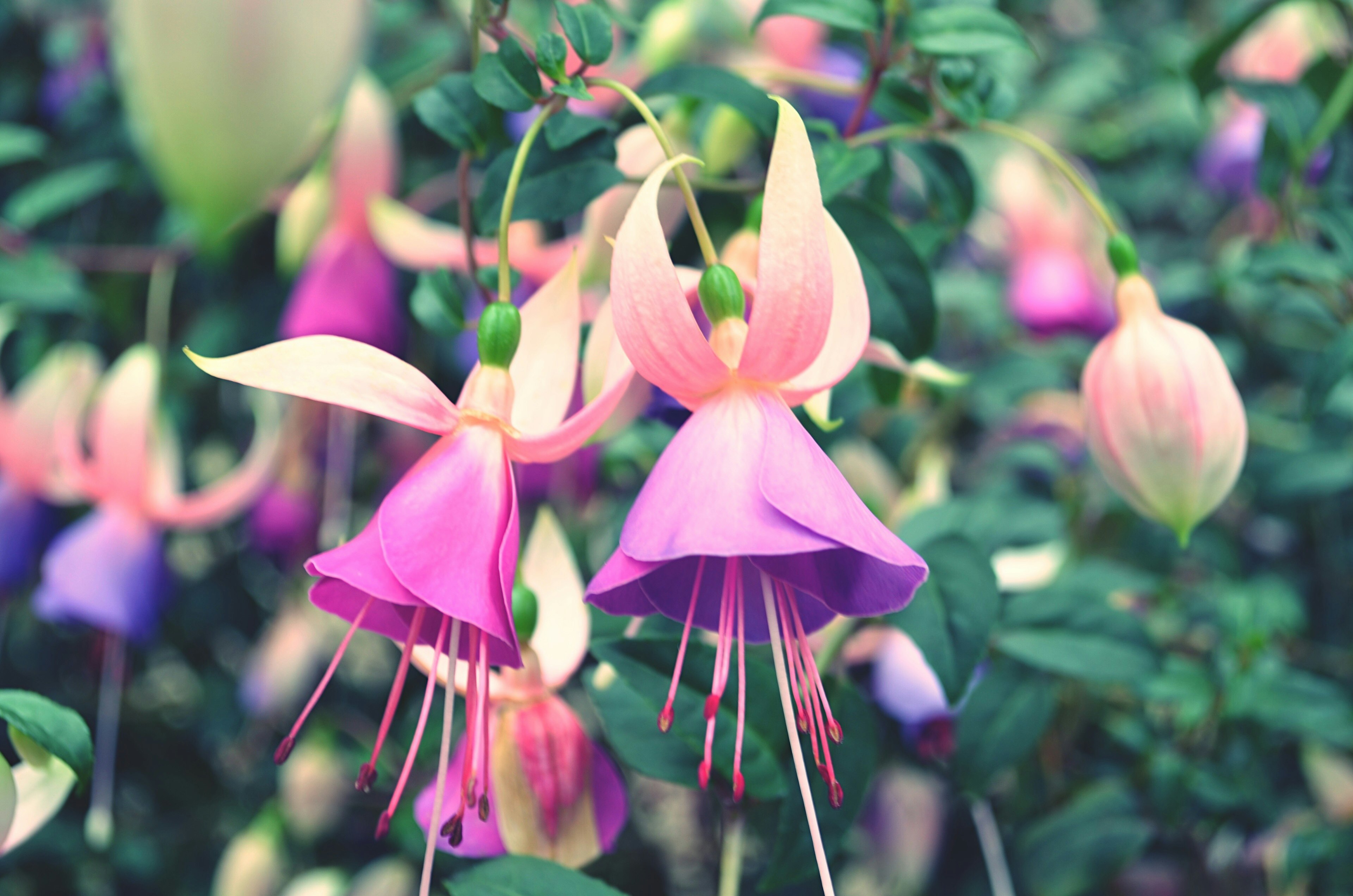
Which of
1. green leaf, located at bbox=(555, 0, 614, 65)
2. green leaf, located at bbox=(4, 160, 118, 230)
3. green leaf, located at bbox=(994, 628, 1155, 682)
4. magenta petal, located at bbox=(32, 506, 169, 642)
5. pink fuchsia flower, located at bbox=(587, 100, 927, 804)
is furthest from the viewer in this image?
green leaf, located at bbox=(4, 160, 118, 230)

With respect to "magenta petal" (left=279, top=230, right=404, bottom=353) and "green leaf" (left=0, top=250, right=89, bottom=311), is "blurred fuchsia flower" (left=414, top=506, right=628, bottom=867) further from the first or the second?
"green leaf" (left=0, top=250, right=89, bottom=311)

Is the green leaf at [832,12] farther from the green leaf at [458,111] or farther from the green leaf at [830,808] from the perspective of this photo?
the green leaf at [830,808]

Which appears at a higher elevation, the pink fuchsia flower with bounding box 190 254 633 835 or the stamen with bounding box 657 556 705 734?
the pink fuchsia flower with bounding box 190 254 633 835

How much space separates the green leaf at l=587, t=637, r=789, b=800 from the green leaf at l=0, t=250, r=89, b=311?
2.04 ft

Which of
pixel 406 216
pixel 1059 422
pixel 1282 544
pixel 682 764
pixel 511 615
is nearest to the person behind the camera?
pixel 511 615

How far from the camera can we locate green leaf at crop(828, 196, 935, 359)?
1.68ft

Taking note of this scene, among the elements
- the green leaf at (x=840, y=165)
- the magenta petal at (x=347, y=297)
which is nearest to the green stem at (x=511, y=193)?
the green leaf at (x=840, y=165)

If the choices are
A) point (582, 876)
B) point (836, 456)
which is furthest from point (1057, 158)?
point (582, 876)

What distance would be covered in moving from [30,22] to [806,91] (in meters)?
0.99

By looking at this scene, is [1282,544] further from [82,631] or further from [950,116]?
[82,631]

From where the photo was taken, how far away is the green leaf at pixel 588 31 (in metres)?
0.46

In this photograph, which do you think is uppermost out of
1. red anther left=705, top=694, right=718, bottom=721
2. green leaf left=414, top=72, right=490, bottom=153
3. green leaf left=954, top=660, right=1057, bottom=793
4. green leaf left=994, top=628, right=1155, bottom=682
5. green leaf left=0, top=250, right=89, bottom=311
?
green leaf left=414, top=72, right=490, bottom=153

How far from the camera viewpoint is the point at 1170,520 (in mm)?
516

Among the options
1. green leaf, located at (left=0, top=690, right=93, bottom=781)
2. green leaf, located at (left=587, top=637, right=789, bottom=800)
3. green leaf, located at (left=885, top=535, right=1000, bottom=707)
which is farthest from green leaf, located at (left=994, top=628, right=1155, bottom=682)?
Answer: green leaf, located at (left=0, top=690, right=93, bottom=781)
